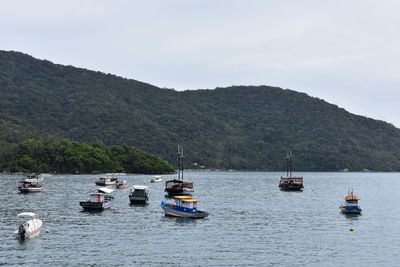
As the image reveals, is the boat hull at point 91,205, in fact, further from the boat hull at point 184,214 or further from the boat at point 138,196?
the boat at point 138,196

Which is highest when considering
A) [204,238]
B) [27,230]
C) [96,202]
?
→ [96,202]

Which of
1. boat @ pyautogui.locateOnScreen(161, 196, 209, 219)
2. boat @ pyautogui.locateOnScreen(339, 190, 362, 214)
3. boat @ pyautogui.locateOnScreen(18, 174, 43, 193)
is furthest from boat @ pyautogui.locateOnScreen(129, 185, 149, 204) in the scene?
boat @ pyautogui.locateOnScreen(339, 190, 362, 214)

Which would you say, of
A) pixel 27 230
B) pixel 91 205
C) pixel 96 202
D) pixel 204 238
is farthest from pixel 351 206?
pixel 27 230

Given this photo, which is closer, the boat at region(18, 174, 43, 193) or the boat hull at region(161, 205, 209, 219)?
the boat hull at region(161, 205, 209, 219)

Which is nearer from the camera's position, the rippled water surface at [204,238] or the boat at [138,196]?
the rippled water surface at [204,238]

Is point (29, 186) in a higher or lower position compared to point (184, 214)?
higher

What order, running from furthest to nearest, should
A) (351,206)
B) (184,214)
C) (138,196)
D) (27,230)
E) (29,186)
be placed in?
(29,186), (138,196), (351,206), (184,214), (27,230)

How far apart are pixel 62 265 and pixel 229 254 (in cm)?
2319

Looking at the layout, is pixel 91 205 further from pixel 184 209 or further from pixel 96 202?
pixel 184 209

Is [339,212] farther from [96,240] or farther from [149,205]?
[96,240]

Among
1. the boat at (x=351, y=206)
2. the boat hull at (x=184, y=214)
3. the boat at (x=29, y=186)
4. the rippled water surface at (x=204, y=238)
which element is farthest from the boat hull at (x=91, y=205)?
the boat at (x=29, y=186)

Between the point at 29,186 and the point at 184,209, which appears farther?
the point at 29,186

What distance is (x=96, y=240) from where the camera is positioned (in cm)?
8225

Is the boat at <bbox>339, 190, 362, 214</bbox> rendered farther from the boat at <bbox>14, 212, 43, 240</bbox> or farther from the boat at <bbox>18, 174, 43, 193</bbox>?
the boat at <bbox>18, 174, 43, 193</bbox>
